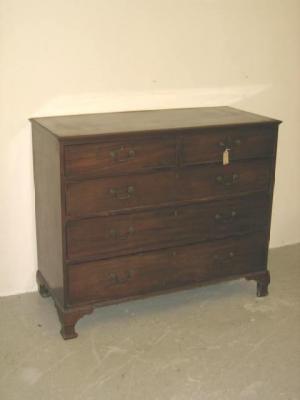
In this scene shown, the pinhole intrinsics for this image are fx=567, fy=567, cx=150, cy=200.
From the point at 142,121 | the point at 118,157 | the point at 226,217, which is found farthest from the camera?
the point at 226,217

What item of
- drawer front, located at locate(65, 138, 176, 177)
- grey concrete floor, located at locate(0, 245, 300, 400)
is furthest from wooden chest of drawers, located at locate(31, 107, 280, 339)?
grey concrete floor, located at locate(0, 245, 300, 400)

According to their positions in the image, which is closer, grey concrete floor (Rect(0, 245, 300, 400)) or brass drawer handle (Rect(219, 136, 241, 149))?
grey concrete floor (Rect(0, 245, 300, 400))

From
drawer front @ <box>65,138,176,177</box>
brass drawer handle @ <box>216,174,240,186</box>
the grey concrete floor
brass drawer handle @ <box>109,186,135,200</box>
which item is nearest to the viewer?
the grey concrete floor

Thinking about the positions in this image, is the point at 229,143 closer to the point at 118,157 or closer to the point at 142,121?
the point at 142,121

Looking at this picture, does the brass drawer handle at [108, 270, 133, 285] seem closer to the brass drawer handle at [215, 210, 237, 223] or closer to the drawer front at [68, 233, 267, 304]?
the drawer front at [68, 233, 267, 304]

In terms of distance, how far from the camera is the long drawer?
234 cm

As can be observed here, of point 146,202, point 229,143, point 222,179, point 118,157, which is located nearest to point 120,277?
point 146,202

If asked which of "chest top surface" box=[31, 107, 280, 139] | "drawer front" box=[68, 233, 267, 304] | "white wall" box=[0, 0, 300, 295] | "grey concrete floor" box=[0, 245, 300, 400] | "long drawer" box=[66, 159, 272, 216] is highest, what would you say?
"white wall" box=[0, 0, 300, 295]

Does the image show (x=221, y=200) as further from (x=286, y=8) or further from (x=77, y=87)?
(x=286, y=8)

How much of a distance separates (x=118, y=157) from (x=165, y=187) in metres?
0.27

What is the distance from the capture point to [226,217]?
8.84 feet

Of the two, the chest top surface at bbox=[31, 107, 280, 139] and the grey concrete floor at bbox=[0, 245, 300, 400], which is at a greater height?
the chest top surface at bbox=[31, 107, 280, 139]

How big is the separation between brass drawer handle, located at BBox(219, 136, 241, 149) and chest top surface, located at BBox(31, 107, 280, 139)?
0.07m

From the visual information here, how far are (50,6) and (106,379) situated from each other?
5.35ft
